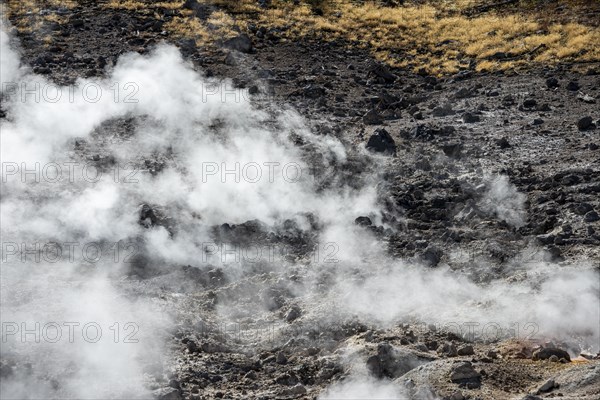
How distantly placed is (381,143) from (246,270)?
5167 mm

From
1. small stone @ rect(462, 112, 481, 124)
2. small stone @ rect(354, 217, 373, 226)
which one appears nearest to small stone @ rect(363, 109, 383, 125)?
small stone @ rect(462, 112, 481, 124)

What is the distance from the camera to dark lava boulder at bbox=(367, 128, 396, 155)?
58.1 ft

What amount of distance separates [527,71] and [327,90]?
5.12 metres

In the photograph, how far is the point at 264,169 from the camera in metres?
16.8

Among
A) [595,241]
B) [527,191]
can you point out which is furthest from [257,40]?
[595,241]

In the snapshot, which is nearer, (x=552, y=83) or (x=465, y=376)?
(x=465, y=376)

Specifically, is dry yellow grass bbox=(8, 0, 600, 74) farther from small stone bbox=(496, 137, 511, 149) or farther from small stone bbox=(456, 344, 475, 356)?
small stone bbox=(456, 344, 475, 356)

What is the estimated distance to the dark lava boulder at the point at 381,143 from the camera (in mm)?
17719

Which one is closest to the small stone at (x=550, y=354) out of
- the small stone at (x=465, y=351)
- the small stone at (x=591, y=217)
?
the small stone at (x=465, y=351)

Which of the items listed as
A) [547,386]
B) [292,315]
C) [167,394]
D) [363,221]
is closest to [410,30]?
[363,221]

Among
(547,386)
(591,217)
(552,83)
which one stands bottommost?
(547,386)

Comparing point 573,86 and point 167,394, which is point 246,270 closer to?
point 167,394

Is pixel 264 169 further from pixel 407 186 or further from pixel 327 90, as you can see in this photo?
pixel 327 90

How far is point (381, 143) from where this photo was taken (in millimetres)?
17797
